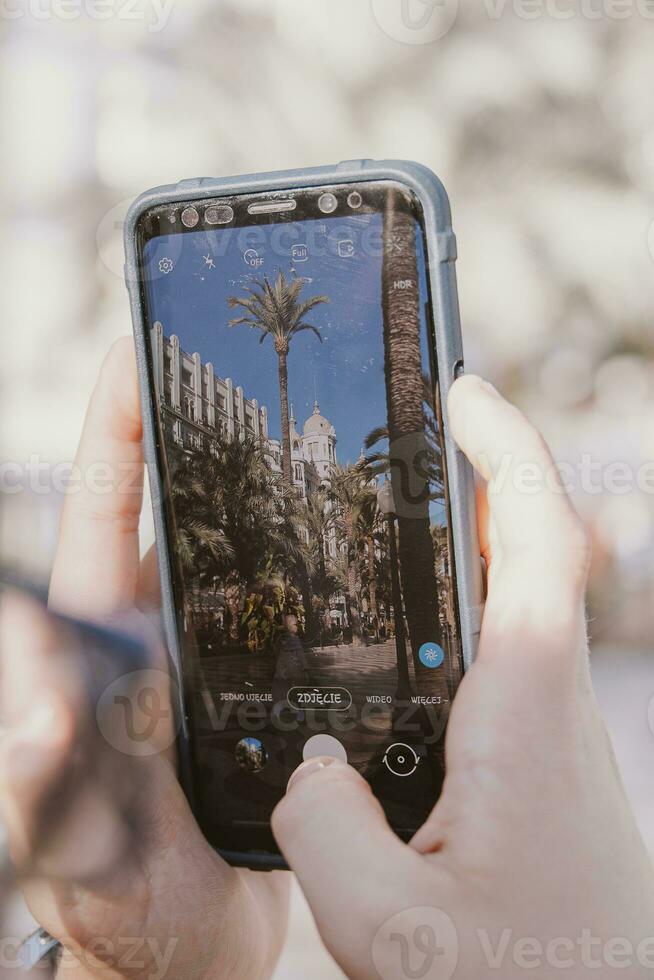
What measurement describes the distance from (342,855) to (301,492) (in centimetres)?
16

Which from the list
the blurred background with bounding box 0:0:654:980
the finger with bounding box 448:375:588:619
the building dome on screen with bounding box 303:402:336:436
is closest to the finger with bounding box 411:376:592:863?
the finger with bounding box 448:375:588:619

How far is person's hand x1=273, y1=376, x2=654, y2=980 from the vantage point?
0.26m

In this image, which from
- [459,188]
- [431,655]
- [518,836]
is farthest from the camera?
[459,188]

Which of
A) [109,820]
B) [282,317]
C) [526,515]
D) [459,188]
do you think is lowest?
[109,820]

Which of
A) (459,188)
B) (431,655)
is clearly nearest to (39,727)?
(431,655)

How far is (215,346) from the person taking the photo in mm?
372

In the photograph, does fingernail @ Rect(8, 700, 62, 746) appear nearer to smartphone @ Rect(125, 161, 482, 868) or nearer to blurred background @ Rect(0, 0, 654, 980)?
smartphone @ Rect(125, 161, 482, 868)

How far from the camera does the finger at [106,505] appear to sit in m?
0.39

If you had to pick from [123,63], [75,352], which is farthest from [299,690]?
[123,63]

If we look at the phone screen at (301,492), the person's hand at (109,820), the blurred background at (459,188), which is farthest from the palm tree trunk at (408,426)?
the blurred background at (459,188)

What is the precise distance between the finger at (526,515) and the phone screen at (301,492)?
0.04 metres

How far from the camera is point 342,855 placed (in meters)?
0.28

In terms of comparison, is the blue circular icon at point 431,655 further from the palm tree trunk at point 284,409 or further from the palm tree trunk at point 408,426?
the palm tree trunk at point 284,409

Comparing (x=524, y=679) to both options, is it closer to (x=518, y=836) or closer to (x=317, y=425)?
(x=518, y=836)
